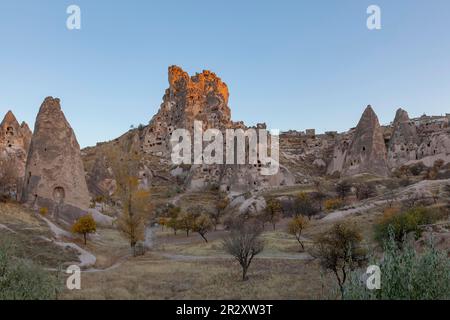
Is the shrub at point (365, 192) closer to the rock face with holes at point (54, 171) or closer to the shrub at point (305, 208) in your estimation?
the shrub at point (305, 208)

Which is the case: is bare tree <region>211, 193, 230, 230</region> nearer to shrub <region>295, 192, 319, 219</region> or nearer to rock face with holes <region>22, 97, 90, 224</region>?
shrub <region>295, 192, 319, 219</region>

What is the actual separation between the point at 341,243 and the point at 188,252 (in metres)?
14.8

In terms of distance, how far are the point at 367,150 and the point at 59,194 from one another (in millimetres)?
48577

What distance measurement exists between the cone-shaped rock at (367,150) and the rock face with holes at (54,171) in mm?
44961

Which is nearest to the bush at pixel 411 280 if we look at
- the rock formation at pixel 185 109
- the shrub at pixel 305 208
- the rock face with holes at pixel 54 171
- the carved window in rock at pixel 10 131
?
the rock face with holes at pixel 54 171

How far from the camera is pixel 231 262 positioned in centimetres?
2503

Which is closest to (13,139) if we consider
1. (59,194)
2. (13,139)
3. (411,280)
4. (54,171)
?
(13,139)

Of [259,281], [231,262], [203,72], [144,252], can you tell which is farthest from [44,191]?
[203,72]

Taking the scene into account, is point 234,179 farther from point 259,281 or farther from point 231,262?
point 259,281

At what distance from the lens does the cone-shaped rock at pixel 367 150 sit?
2458 inches

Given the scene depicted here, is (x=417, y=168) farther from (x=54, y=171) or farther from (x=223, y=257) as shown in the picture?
(x=54, y=171)

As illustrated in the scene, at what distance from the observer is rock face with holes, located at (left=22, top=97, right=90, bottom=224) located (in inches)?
1259

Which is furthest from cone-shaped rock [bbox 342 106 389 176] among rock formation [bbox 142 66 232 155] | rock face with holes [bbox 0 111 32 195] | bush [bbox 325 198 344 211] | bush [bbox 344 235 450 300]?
bush [bbox 344 235 450 300]

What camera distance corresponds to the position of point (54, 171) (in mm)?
32688
